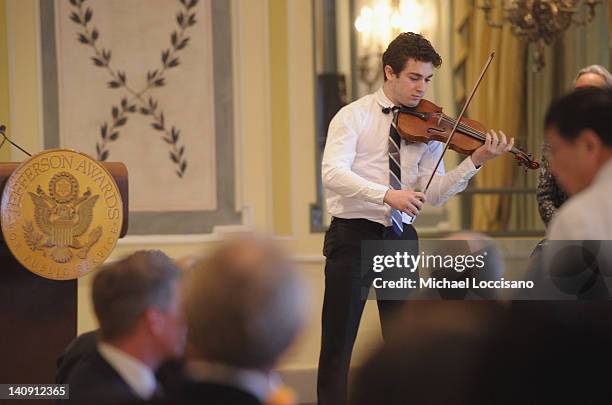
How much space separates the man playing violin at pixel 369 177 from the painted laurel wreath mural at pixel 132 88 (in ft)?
4.42

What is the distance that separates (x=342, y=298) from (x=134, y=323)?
172 centimetres

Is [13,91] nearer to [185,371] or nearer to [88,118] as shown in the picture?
[88,118]

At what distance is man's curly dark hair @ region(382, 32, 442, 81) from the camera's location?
3383 millimetres

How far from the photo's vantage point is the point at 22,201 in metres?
3.11

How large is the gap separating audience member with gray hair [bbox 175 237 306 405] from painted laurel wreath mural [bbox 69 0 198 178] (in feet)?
10.9

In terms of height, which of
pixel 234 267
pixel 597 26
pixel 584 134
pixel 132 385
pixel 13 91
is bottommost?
pixel 132 385

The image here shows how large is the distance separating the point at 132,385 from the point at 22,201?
1481mm

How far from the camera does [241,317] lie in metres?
1.31

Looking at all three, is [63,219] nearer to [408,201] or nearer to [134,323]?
[408,201]

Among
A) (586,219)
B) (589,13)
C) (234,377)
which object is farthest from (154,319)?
(589,13)

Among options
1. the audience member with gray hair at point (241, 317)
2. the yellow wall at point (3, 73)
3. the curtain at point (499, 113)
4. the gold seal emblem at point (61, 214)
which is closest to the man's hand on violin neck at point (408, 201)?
the gold seal emblem at point (61, 214)

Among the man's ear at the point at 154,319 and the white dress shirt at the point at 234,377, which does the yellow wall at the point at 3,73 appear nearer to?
the man's ear at the point at 154,319

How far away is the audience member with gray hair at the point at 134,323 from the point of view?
1.80 m

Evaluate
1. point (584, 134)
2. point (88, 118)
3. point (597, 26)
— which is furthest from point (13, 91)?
point (584, 134)
